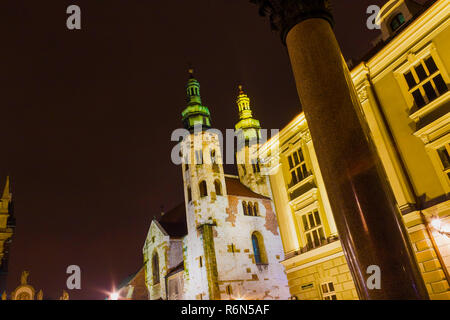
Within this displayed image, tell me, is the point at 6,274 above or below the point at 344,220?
above

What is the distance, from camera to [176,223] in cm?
4750

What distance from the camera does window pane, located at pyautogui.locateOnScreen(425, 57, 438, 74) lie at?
11553 mm

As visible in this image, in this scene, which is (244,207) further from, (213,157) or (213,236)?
(213,157)

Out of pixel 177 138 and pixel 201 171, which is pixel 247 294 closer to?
pixel 201 171

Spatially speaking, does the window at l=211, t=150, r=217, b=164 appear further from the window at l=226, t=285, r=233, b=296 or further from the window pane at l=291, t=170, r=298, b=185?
the window pane at l=291, t=170, r=298, b=185

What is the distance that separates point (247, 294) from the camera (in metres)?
33.1

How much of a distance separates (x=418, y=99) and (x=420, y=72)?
976 millimetres

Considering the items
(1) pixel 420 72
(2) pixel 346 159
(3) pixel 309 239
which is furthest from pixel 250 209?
(2) pixel 346 159

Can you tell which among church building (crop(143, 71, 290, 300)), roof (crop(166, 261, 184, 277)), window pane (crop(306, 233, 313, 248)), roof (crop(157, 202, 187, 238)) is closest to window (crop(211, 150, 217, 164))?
church building (crop(143, 71, 290, 300))

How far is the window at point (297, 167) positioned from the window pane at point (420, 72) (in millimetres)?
5951

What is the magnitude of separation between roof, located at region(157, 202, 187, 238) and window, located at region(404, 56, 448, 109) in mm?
36109

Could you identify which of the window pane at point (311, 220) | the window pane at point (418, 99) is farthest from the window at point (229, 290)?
the window pane at point (418, 99)

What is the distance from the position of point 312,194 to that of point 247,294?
70.2 feet

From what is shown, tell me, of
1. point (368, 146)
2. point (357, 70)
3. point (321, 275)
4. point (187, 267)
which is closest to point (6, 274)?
point (187, 267)
